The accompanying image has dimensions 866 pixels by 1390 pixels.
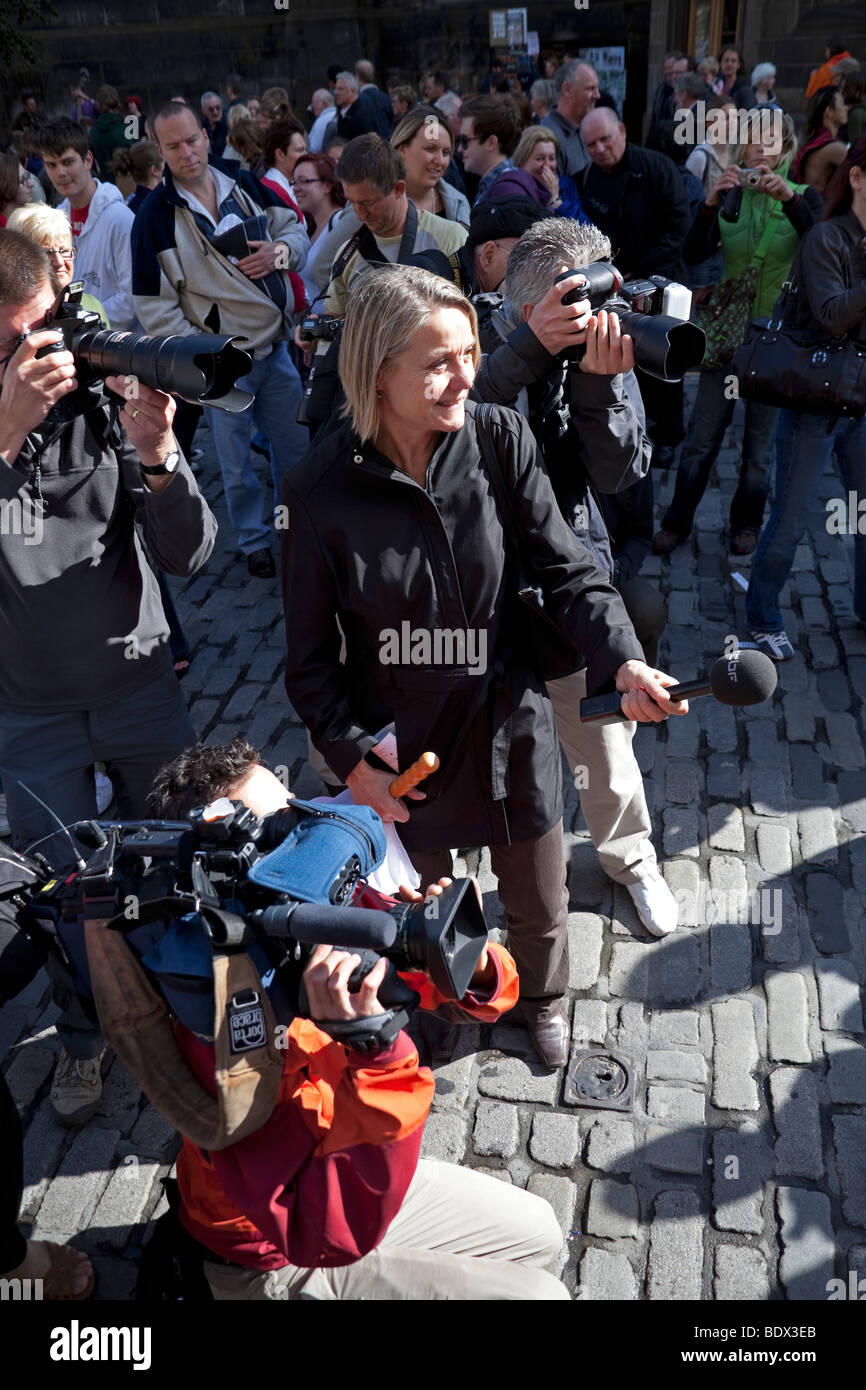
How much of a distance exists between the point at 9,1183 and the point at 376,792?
1331 millimetres

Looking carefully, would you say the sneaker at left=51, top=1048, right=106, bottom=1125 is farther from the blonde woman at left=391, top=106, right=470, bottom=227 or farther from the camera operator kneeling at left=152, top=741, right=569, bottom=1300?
the blonde woman at left=391, top=106, right=470, bottom=227

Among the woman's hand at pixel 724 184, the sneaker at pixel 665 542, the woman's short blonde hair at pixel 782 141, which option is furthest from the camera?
the sneaker at pixel 665 542

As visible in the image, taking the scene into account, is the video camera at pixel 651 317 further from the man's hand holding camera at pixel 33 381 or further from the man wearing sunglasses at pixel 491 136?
the man wearing sunglasses at pixel 491 136

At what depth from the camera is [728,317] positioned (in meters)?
6.41

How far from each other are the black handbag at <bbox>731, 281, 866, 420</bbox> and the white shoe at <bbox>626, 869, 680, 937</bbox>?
7.45ft

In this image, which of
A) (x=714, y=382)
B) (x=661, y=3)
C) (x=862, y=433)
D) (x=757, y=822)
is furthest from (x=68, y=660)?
(x=661, y=3)

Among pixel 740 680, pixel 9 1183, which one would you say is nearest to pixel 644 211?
pixel 740 680

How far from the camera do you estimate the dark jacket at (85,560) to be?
10.2 ft

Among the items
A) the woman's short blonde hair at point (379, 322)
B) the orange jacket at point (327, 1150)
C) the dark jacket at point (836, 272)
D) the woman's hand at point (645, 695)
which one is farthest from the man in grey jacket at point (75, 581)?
the dark jacket at point (836, 272)

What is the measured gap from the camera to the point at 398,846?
283 cm

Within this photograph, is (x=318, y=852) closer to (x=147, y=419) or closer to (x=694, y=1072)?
(x=147, y=419)

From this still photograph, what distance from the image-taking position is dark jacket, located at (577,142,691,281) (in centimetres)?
712

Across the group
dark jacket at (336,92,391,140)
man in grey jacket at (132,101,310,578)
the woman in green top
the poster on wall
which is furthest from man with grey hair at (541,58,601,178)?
the poster on wall

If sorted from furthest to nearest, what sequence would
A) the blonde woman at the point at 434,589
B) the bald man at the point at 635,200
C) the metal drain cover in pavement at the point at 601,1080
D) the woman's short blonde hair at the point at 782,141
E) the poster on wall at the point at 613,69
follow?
the poster on wall at the point at 613,69, the bald man at the point at 635,200, the woman's short blonde hair at the point at 782,141, the metal drain cover in pavement at the point at 601,1080, the blonde woman at the point at 434,589
